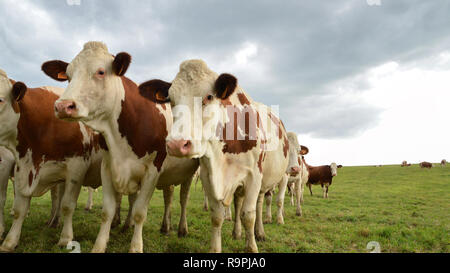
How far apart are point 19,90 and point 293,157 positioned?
6284 mm

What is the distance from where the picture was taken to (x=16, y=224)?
171 inches

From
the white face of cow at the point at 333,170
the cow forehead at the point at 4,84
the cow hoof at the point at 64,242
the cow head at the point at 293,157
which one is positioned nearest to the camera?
the cow forehead at the point at 4,84

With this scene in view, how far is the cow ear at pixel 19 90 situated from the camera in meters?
4.26

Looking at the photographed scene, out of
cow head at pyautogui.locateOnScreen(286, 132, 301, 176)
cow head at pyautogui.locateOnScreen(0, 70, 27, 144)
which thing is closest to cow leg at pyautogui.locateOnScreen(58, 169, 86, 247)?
cow head at pyautogui.locateOnScreen(0, 70, 27, 144)

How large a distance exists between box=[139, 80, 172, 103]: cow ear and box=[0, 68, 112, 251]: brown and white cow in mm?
1597

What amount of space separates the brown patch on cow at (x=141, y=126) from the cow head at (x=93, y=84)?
153 millimetres

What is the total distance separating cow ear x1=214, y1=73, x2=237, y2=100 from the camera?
11.8ft

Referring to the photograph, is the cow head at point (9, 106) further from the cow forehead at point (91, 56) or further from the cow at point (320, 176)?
the cow at point (320, 176)

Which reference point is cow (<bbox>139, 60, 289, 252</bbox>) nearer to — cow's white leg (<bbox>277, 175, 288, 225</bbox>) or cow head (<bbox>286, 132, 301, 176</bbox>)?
cow head (<bbox>286, 132, 301, 176</bbox>)

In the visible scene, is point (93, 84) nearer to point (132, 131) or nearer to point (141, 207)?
point (132, 131)

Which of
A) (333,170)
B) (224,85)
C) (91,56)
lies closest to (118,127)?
(91,56)

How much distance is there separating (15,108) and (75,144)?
1.05 metres

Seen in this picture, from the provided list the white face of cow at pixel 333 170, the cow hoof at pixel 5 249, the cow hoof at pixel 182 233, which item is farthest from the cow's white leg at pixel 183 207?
the white face of cow at pixel 333 170
